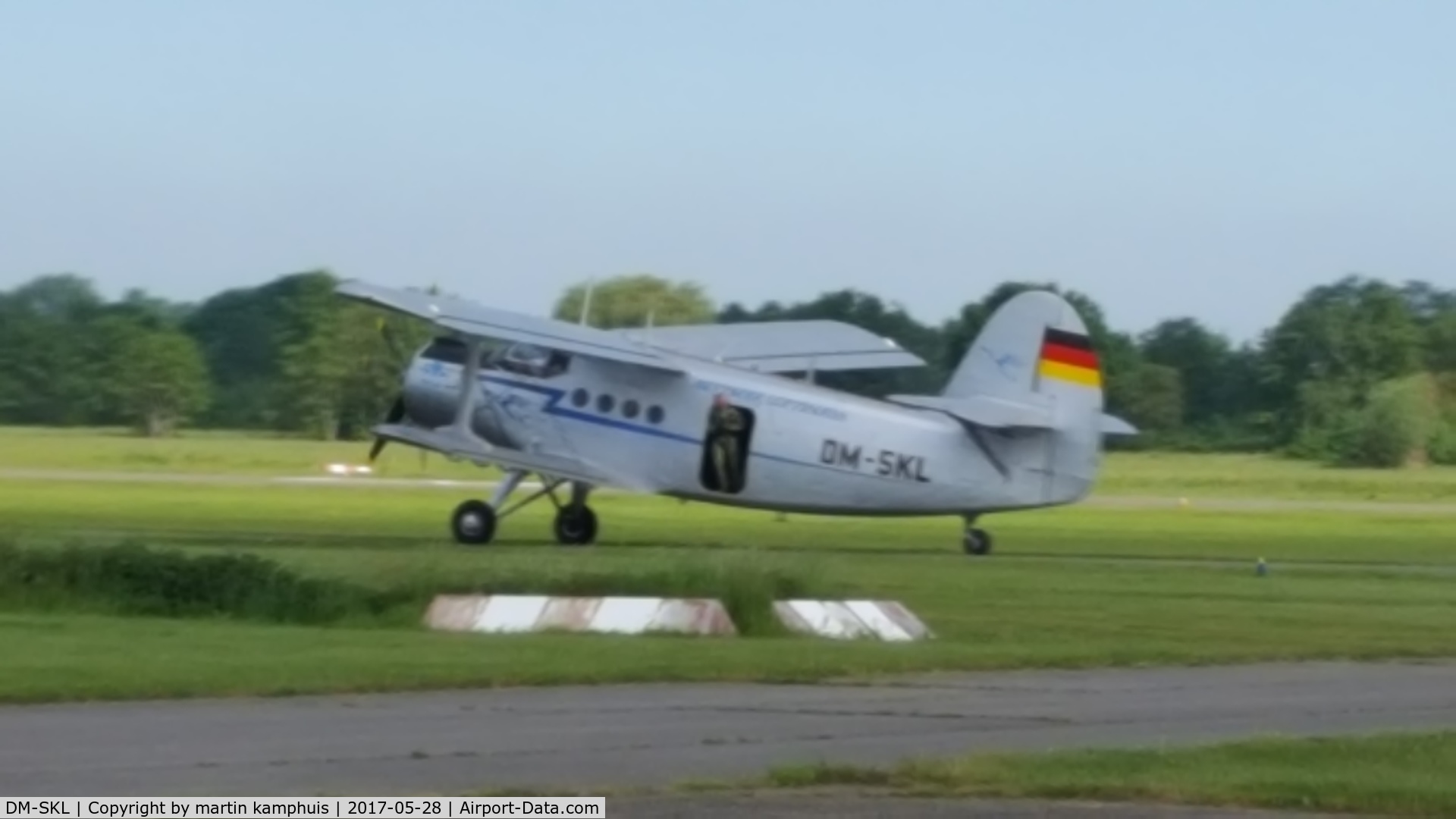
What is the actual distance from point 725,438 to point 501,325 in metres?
3.23

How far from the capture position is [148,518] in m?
43.6

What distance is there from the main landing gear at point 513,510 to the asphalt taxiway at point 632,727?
1856 centimetres

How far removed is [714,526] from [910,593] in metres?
22.4

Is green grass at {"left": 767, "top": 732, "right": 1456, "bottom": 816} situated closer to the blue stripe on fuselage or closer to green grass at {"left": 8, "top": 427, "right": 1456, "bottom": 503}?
the blue stripe on fuselage

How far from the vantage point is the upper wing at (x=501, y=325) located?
36406 mm

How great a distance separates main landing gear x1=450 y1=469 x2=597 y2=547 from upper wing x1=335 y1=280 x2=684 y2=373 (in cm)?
187

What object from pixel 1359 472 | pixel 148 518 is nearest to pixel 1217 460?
→ pixel 1359 472

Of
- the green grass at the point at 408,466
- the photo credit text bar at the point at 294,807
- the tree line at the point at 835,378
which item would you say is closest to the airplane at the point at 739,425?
the photo credit text bar at the point at 294,807

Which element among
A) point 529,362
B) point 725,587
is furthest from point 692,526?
point 725,587

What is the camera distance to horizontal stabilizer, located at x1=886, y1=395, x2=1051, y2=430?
3709cm

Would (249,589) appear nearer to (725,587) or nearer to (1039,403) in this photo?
(725,587)

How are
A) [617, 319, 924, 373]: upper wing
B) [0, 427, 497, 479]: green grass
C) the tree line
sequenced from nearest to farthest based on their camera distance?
[617, 319, 924, 373]: upper wing → [0, 427, 497, 479]: green grass → the tree line

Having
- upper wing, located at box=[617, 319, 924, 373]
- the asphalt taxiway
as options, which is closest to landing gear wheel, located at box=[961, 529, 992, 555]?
upper wing, located at box=[617, 319, 924, 373]

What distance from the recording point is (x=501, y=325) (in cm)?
3694
